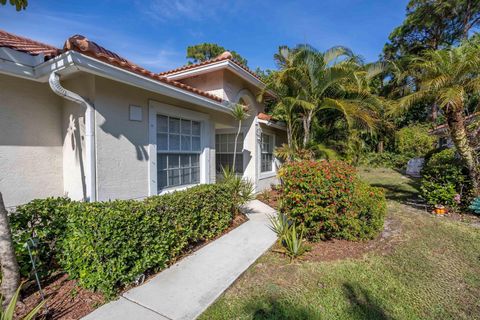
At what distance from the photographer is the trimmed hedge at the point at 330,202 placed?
5.10 metres

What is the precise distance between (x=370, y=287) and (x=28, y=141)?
6753mm

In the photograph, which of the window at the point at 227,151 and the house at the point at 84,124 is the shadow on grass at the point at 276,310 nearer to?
the house at the point at 84,124

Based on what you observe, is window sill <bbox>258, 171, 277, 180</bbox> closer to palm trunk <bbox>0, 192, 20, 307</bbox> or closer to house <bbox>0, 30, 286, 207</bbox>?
house <bbox>0, 30, 286, 207</bbox>

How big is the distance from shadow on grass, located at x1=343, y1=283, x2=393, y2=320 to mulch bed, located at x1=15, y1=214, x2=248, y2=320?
332 cm

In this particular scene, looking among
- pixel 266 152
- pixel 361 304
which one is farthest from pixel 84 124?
pixel 266 152

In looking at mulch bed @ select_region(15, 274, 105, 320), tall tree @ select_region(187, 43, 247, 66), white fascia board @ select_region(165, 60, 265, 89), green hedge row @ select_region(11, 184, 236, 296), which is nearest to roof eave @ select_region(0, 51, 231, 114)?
green hedge row @ select_region(11, 184, 236, 296)

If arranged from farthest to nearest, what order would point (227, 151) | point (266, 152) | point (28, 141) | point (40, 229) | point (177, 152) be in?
1. point (266, 152)
2. point (227, 151)
3. point (177, 152)
4. point (28, 141)
5. point (40, 229)

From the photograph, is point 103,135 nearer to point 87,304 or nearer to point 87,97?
point 87,97

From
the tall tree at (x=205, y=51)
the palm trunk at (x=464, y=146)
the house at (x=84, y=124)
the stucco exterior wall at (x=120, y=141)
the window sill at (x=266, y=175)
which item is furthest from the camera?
the tall tree at (x=205, y=51)

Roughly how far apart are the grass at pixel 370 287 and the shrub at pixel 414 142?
1776 centimetres

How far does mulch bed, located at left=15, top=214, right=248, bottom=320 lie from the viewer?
9.51 feet

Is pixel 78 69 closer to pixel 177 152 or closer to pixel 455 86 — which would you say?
pixel 177 152

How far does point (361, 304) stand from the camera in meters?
3.24

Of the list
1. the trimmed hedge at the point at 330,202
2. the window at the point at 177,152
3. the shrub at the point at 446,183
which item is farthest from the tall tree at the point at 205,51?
the trimmed hedge at the point at 330,202
